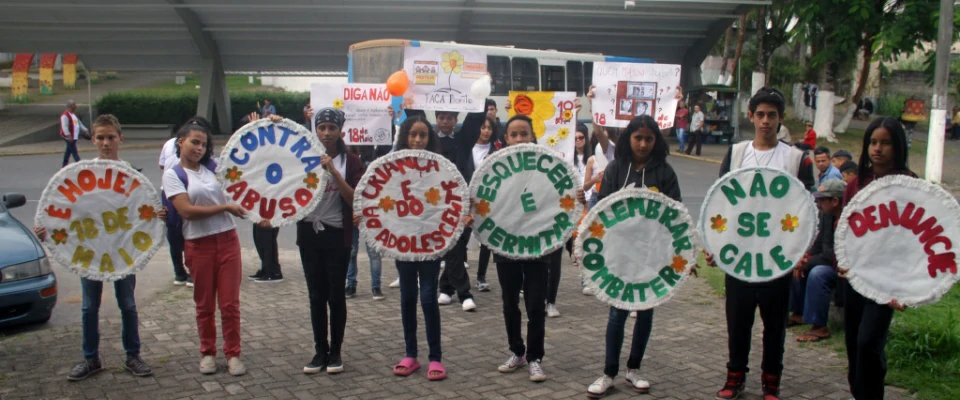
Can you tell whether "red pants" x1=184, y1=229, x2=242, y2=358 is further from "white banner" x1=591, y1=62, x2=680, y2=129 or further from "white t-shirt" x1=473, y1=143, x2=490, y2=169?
"white banner" x1=591, y1=62, x2=680, y2=129

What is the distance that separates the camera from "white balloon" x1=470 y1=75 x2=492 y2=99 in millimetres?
7562

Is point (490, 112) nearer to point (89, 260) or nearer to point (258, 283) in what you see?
point (258, 283)

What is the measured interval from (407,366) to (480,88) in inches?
115

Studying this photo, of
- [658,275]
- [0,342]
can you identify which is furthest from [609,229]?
[0,342]

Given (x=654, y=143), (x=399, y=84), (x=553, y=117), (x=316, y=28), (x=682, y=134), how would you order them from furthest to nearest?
(x=316, y=28), (x=682, y=134), (x=553, y=117), (x=399, y=84), (x=654, y=143)

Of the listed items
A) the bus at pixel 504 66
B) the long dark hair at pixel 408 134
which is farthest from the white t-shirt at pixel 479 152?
the bus at pixel 504 66

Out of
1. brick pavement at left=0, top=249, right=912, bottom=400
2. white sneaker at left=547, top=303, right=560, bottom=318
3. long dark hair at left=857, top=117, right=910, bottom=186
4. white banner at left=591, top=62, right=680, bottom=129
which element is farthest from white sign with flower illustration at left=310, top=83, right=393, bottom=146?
long dark hair at left=857, top=117, right=910, bottom=186

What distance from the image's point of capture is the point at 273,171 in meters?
5.56

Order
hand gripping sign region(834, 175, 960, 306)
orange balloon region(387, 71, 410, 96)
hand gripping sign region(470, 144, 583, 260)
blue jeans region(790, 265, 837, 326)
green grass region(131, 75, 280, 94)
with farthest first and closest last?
green grass region(131, 75, 280, 94) → orange balloon region(387, 71, 410, 96) → blue jeans region(790, 265, 837, 326) → hand gripping sign region(470, 144, 583, 260) → hand gripping sign region(834, 175, 960, 306)

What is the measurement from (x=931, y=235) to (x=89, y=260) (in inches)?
204

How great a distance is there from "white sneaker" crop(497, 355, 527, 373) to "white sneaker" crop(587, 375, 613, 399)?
63cm

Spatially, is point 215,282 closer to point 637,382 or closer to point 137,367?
point 137,367

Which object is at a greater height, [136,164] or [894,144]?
[894,144]

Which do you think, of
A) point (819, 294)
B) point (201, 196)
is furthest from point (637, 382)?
point (201, 196)
